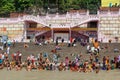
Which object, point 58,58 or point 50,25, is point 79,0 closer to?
point 50,25

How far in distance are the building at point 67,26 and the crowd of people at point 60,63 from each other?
10.7 metres

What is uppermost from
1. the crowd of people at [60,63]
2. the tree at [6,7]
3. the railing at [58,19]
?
the tree at [6,7]

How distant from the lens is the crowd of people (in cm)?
3256

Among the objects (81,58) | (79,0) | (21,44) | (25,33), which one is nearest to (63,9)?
(79,0)

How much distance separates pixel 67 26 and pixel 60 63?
13367 mm

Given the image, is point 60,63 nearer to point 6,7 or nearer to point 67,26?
point 67,26

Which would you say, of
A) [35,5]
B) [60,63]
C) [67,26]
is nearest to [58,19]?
[67,26]

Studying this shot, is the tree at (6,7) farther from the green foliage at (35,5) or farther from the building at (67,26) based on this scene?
the building at (67,26)

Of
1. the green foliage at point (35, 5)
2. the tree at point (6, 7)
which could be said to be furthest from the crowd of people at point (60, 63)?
the green foliage at point (35, 5)

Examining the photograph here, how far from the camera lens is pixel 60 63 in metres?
33.7

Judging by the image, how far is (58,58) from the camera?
35.7m

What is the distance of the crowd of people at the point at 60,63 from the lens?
107 feet

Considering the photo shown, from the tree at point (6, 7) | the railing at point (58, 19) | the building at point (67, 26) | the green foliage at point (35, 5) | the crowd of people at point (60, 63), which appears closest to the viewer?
the crowd of people at point (60, 63)

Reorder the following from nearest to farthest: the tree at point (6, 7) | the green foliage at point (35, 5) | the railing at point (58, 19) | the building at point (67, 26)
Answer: the building at point (67, 26) < the railing at point (58, 19) < the tree at point (6, 7) < the green foliage at point (35, 5)
